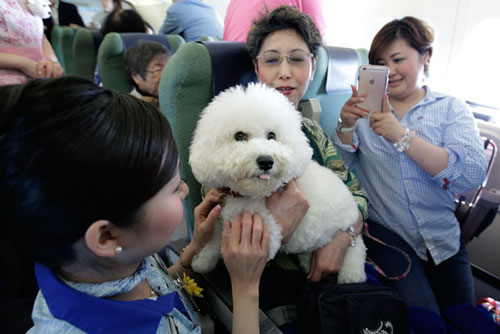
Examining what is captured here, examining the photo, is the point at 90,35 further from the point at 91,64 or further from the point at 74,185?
the point at 74,185

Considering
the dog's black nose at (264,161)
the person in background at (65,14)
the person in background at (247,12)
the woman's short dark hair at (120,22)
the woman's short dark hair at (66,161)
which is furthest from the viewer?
the person in background at (65,14)

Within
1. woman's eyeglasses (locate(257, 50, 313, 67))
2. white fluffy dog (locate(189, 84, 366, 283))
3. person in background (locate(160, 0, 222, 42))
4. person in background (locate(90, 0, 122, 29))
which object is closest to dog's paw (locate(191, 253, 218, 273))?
white fluffy dog (locate(189, 84, 366, 283))

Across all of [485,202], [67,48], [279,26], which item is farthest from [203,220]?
[67,48]

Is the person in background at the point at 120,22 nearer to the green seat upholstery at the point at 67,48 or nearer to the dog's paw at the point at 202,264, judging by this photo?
the green seat upholstery at the point at 67,48

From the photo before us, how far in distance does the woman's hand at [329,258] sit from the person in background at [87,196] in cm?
50

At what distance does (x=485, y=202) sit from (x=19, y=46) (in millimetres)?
2400

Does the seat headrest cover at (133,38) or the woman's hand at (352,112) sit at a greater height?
the seat headrest cover at (133,38)

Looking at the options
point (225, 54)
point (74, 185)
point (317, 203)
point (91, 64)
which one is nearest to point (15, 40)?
point (225, 54)

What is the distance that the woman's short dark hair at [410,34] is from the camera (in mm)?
1302

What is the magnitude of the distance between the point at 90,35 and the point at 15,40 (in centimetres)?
135

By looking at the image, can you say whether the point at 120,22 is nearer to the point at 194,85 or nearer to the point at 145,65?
the point at 145,65

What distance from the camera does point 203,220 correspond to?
879 millimetres

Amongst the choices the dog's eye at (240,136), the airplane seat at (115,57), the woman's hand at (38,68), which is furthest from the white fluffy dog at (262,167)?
the airplane seat at (115,57)

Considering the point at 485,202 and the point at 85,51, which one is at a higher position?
the point at 85,51
